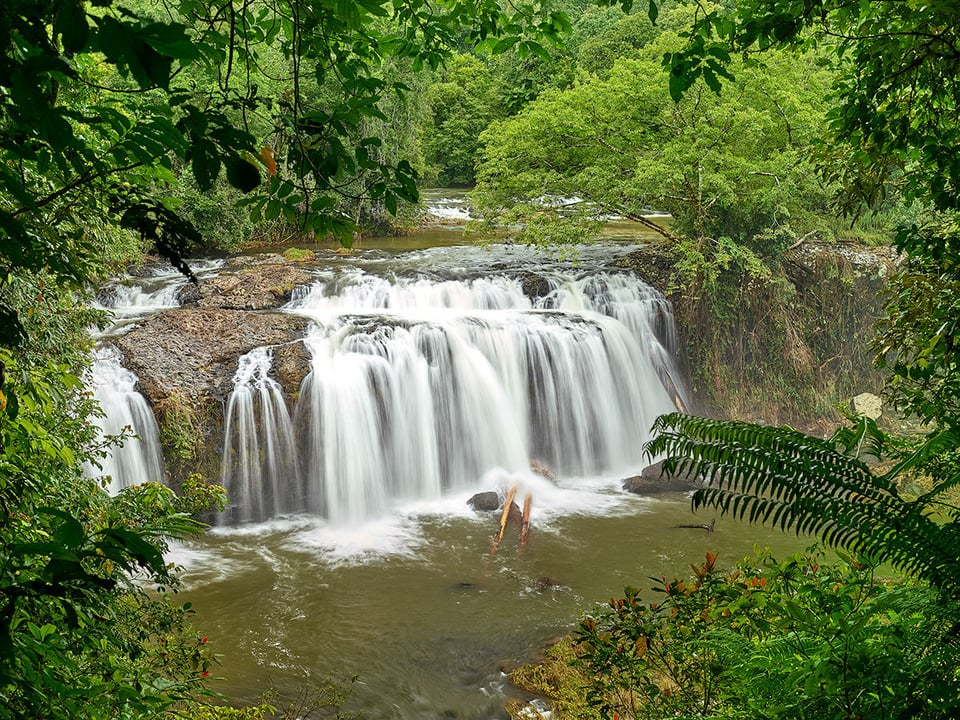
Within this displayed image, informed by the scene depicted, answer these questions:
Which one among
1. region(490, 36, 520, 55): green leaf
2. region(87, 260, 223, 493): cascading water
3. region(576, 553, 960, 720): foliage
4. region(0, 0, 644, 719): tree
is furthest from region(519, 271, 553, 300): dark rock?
region(576, 553, 960, 720): foliage

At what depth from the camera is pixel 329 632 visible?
23.3 feet

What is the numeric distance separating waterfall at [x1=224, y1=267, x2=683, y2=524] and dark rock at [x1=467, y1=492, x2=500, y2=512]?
0.68 metres

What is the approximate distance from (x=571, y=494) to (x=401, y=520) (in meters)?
2.58

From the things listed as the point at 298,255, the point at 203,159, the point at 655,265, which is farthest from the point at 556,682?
the point at 298,255

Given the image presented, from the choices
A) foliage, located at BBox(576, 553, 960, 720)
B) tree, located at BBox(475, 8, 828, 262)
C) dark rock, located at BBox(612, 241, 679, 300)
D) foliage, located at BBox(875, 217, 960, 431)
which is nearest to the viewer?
foliage, located at BBox(576, 553, 960, 720)

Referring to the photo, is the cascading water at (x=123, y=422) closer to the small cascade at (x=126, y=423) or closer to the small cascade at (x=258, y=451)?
the small cascade at (x=126, y=423)

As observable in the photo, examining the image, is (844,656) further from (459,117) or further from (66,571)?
(459,117)

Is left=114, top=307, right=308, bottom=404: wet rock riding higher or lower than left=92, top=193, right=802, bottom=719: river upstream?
higher

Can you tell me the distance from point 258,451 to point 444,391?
2.92 metres

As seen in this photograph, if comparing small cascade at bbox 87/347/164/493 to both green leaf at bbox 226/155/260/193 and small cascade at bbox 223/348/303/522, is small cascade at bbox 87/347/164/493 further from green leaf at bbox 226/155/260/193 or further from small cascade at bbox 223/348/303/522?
green leaf at bbox 226/155/260/193

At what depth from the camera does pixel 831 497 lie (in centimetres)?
245

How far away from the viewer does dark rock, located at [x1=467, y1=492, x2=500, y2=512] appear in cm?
1020

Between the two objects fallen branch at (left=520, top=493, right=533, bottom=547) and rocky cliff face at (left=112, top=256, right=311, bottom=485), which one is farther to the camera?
rocky cliff face at (left=112, top=256, right=311, bottom=485)

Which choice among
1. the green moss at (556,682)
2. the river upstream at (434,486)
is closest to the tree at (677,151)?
the river upstream at (434,486)
